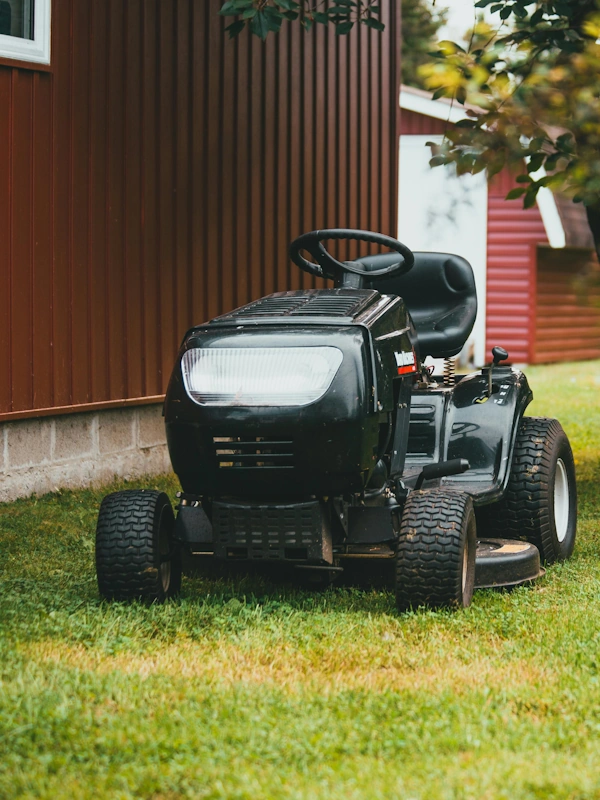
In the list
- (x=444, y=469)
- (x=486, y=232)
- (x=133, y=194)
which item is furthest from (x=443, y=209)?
(x=444, y=469)

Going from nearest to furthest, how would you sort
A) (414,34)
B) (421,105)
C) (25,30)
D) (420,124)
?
(25,30) < (421,105) < (420,124) < (414,34)

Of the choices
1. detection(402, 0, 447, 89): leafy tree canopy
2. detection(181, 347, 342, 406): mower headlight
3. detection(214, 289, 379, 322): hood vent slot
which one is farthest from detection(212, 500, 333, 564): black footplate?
detection(402, 0, 447, 89): leafy tree canopy

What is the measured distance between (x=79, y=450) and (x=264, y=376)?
3.63 metres

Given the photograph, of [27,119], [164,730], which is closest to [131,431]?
[27,119]

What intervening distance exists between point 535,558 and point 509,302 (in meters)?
16.2

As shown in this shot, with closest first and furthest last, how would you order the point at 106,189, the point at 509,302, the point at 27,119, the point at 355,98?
1. the point at 27,119
2. the point at 106,189
3. the point at 355,98
4. the point at 509,302

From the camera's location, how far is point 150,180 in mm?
8156

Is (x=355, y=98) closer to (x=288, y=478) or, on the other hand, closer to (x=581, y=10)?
(x=581, y=10)

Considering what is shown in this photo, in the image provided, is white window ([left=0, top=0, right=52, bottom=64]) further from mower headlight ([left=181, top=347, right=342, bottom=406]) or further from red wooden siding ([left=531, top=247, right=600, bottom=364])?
red wooden siding ([left=531, top=247, right=600, bottom=364])

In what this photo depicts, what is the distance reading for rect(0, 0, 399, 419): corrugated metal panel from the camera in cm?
714

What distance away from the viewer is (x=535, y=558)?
190 inches

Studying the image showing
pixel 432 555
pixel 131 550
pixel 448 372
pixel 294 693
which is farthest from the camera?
pixel 448 372

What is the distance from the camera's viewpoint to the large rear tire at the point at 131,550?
4.40m

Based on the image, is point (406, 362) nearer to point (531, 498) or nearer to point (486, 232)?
point (531, 498)
